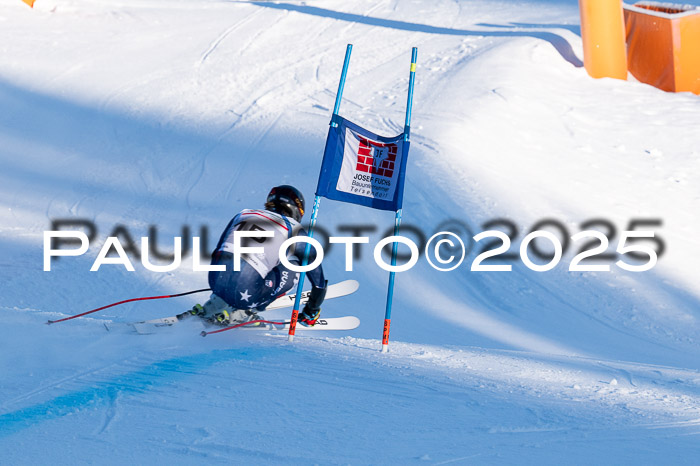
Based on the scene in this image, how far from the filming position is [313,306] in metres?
5.25

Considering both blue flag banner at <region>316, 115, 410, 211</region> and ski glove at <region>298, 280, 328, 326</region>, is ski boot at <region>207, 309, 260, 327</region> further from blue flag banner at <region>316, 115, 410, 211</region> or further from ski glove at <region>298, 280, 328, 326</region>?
blue flag banner at <region>316, 115, 410, 211</region>

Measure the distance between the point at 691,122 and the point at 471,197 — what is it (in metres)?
4.55

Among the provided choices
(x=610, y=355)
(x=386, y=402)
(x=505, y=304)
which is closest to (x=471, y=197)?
(x=505, y=304)

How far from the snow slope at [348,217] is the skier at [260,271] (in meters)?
0.22

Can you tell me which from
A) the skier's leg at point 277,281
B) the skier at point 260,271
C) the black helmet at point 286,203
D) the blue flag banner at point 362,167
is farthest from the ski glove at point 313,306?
the blue flag banner at point 362,167

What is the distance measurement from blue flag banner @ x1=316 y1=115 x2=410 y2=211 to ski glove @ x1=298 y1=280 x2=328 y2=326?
0.63m

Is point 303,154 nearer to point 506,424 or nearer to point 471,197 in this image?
point 471,197

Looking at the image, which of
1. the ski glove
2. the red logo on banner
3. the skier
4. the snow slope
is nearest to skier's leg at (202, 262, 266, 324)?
the skier

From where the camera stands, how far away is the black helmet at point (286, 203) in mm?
5148

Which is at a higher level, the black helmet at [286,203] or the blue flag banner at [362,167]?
the blue flag banner at [362,167]

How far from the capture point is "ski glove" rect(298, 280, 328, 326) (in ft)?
17.1

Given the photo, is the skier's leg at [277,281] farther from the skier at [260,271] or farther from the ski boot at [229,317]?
the ski boot at [229,317]

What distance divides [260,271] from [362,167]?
1.02m

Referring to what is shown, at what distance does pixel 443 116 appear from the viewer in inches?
423
